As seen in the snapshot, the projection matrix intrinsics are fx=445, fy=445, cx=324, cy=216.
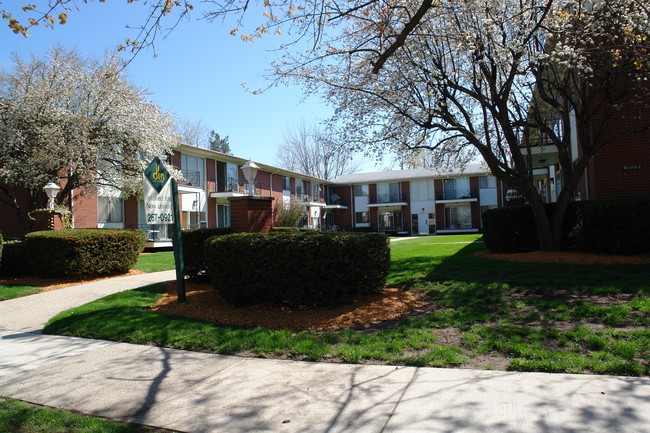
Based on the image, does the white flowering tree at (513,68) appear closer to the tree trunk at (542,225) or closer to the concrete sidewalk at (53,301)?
the tree trunk at (542,225)

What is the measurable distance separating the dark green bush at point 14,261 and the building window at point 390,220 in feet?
116

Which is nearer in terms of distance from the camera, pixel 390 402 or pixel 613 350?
pixel 390 402

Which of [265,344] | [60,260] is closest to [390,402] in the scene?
[265,344]

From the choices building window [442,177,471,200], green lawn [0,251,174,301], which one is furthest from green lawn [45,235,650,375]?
building window [442,177,471,200]

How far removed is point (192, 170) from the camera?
27.1 metres

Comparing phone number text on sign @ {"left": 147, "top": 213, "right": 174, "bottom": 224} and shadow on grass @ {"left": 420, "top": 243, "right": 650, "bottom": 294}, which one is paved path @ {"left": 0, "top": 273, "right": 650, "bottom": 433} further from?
shadow on grass @ {"left": 420, "top": 243, "right": 650, "bottom": 294}

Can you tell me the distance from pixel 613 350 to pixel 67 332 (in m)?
6.88

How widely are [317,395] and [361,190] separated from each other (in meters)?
43.2

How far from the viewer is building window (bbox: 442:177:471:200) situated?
41.7m

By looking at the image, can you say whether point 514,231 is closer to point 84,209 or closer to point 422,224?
point 84,209

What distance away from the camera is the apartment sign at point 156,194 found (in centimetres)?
754

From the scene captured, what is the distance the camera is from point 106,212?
909 inches

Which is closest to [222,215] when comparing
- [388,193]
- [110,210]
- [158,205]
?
[110,210]

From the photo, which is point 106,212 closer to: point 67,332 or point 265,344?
point 67,332
